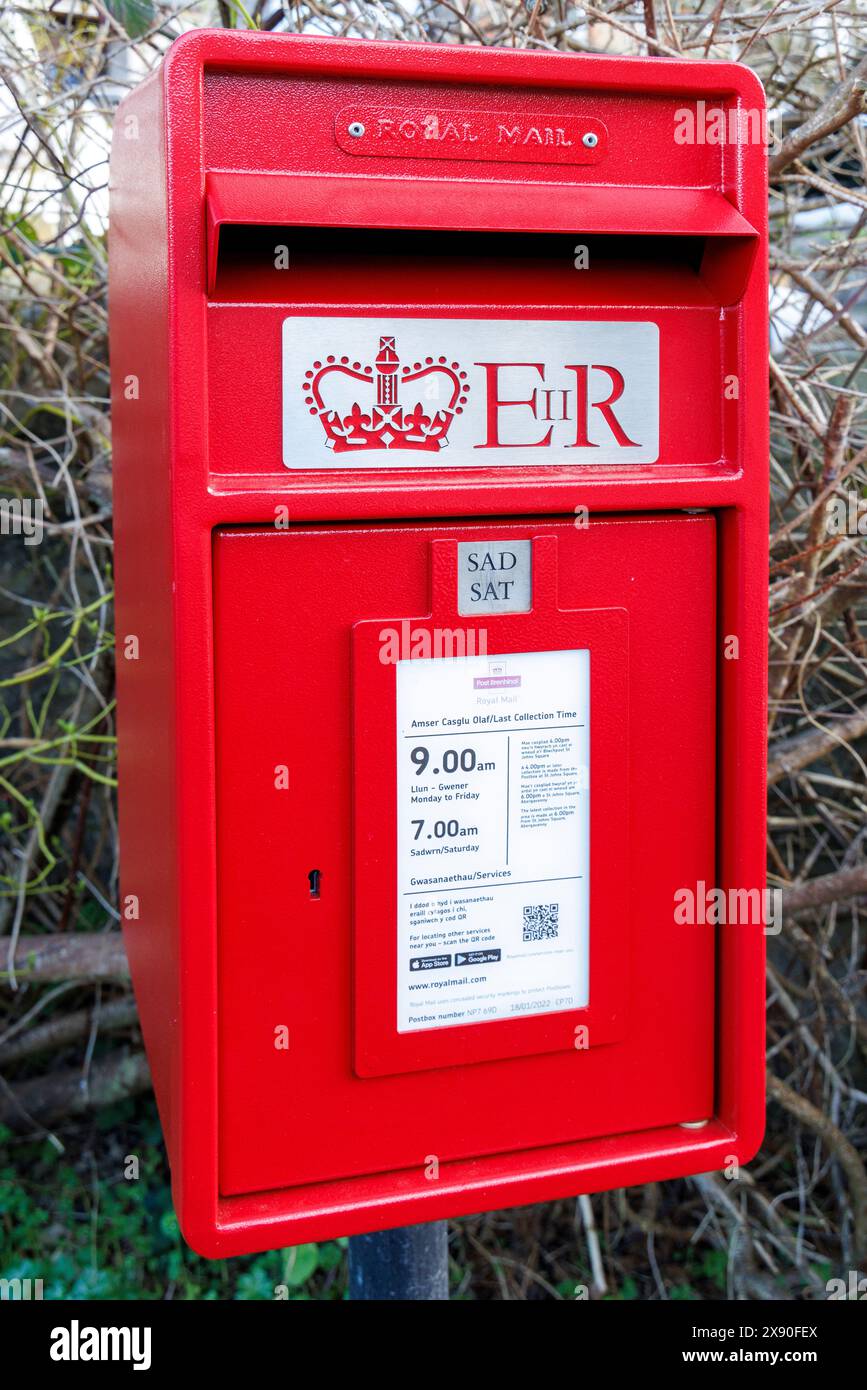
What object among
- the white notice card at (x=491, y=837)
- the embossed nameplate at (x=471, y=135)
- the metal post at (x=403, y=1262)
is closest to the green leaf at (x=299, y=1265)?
the metal post at (x=403, y=1262)

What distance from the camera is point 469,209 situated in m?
1.18

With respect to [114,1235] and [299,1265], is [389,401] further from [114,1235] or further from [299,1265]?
[114,1235]

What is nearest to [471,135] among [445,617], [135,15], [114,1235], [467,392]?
[467,392]

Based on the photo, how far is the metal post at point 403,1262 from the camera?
5.14 feet

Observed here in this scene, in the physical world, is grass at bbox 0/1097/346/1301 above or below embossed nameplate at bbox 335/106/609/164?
below

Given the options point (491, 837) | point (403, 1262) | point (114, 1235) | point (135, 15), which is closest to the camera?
point (491, 837)

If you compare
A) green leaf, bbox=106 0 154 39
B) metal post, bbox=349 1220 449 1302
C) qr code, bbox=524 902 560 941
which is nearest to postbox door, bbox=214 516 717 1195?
qr code, bbox=524 902 560 941

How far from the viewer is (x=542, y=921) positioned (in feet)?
4.45

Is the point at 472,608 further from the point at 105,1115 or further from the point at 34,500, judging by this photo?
the point at 105,1115

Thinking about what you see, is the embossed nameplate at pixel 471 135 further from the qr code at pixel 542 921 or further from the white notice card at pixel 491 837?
the qr code at pixel 542 921

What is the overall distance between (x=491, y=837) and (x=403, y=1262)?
591 millimetres

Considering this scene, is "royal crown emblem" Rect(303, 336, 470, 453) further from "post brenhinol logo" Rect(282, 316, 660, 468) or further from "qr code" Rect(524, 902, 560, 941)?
"qr code" Rect(524, 902, 560, 941)

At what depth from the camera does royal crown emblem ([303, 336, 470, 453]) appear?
47.6 inches

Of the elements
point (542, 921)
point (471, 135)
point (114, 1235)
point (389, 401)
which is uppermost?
point (471, 135)
